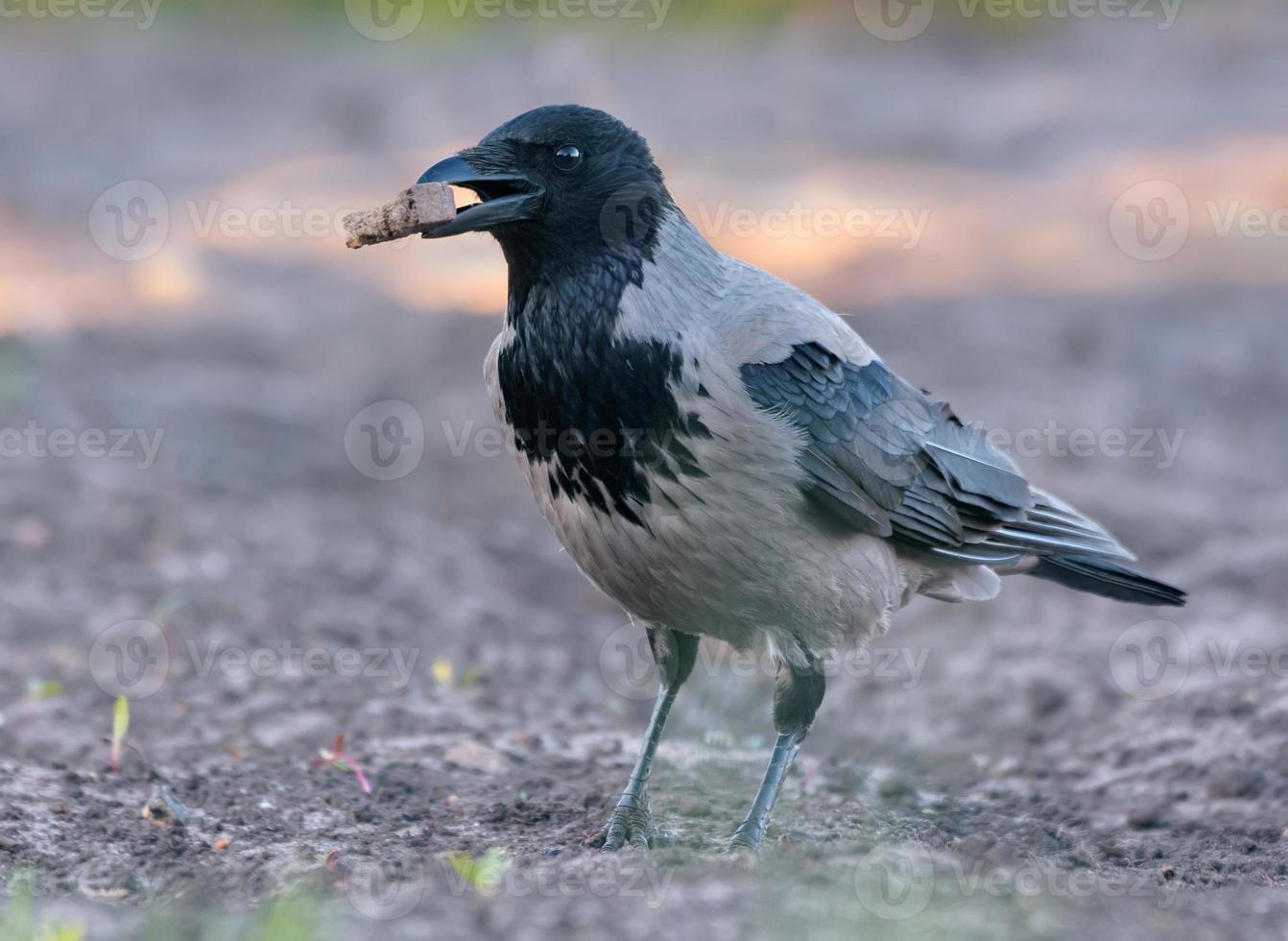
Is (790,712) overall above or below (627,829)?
above

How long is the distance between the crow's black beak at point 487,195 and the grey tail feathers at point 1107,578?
2211mm

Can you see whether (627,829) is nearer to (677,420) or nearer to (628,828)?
(628,828)

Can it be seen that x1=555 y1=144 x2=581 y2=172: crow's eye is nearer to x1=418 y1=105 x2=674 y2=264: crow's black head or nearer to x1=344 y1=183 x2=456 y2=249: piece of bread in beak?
x1=418 y1=105 x2=674 y2=264: crow's black head

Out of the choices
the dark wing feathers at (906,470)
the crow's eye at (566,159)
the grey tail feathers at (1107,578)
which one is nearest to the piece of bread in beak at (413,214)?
the crow's eye at (566,159)

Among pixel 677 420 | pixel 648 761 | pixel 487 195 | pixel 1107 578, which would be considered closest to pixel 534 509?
pixel 648 761

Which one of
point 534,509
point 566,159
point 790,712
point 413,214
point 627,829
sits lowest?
point 627,829

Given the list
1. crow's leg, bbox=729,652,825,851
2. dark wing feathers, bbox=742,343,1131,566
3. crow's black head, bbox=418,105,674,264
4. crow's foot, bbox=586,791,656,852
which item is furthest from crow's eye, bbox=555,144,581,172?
crow's foot, bbox=586,791,656,852

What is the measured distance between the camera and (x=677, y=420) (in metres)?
Result: 4.01

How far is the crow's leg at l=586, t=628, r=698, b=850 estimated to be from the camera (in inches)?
172

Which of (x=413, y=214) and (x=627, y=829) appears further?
(x=627, y=829)

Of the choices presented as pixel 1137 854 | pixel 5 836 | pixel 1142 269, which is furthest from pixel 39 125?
pixel 1137 854

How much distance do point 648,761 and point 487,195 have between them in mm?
1789

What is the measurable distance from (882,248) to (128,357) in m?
5.52

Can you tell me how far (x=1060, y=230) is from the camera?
38.7 feet
